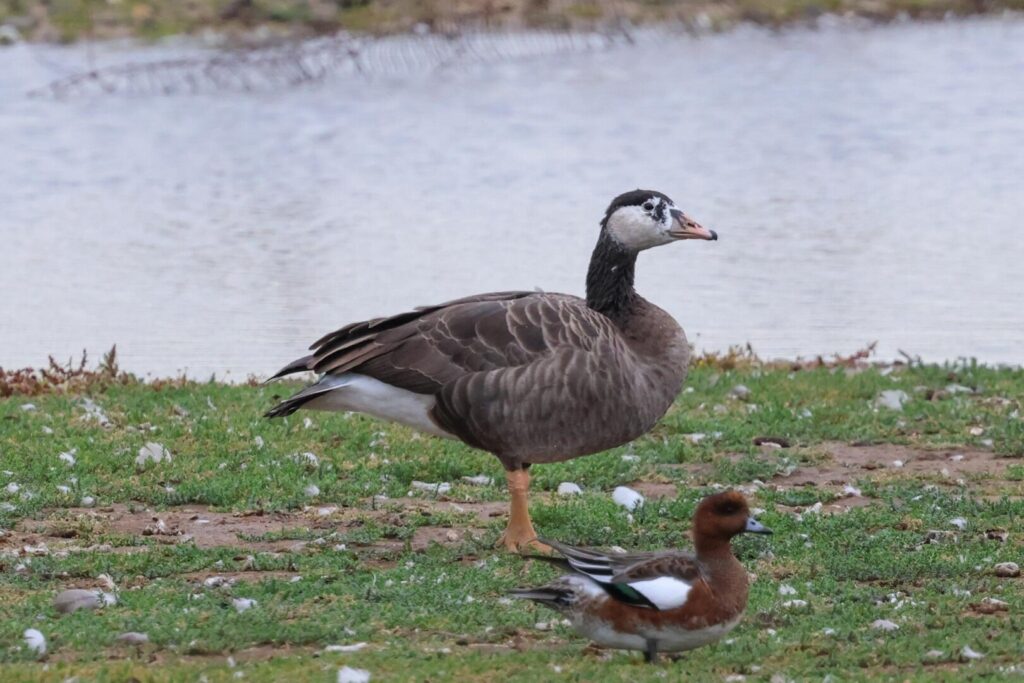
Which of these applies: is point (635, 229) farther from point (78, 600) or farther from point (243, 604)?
point (78, 600)

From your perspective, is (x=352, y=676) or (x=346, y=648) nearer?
(x=352, y=676)

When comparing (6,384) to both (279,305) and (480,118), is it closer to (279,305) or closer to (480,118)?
(279,305)

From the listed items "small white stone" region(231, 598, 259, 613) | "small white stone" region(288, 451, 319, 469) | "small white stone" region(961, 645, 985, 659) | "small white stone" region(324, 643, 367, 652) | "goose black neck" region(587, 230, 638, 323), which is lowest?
"small white stone" region(961, 645, 985, 659)

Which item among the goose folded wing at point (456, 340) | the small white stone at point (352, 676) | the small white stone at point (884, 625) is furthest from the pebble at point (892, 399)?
the small white stone at point (352, 676)

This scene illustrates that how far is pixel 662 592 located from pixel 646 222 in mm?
3258

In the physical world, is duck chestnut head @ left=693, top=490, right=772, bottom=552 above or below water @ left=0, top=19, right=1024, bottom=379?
below

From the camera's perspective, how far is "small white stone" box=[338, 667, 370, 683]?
6.41 meters

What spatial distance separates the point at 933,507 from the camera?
956 cm

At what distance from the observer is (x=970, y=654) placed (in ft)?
22.6

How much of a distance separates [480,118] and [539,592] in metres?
23.1

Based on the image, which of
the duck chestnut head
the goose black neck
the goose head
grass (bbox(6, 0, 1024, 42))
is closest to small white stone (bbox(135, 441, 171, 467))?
the goose black neck

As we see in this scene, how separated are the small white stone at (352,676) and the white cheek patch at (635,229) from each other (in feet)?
12.4

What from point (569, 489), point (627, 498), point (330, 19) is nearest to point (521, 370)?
point (627, 498)

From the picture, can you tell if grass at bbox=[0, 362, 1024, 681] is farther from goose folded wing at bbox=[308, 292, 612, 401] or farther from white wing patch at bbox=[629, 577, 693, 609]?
goose folded wing at bbox=[308, 292, 612, 401]
